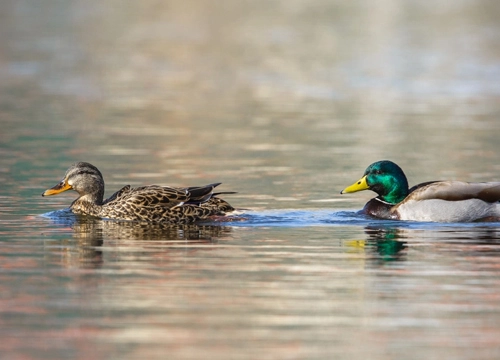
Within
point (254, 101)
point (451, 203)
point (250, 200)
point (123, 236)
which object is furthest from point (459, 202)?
point (254, 101)

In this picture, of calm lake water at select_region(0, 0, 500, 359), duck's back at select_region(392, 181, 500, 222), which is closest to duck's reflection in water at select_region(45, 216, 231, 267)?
calm lake water at select_region(0, 0, 500, 359)

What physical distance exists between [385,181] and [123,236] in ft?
11.6

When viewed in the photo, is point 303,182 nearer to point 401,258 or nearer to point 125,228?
point 125,228

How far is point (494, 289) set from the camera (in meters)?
11.6

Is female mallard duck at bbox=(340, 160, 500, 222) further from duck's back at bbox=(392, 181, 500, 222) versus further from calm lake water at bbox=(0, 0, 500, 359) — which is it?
calm lake water at bbox=(0, 0, 500, 359)

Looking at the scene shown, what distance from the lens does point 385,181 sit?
16375 millimetres

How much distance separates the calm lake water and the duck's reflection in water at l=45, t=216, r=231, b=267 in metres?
0.06

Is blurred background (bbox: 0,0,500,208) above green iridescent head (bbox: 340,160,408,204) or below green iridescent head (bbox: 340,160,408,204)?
above

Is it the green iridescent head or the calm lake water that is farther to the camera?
the green iridescent head

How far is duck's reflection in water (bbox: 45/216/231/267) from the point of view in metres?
13.7

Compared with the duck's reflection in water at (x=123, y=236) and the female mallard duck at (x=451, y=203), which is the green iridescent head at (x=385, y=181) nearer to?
the female mallard duck at (x=451, y=203)

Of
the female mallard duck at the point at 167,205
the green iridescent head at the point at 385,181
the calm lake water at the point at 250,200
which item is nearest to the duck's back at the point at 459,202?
the calm lake water at the point at 250,200

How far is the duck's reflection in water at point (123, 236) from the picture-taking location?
13672mm

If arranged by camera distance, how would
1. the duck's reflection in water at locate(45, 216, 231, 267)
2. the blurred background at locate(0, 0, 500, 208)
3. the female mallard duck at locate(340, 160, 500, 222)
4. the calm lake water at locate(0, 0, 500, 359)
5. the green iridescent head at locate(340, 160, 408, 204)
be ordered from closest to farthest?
A: the calm lake water at locate(0, 0, 500, 359) < the duck's reflection in water at locate(45, 216, 231, 267) < the female mallard duck at locate(340, 160, 500, 222) < the green iridescent head at locate(340, 160, 408, 204) < the blurred background at locate(0, 0, 500, 208)
